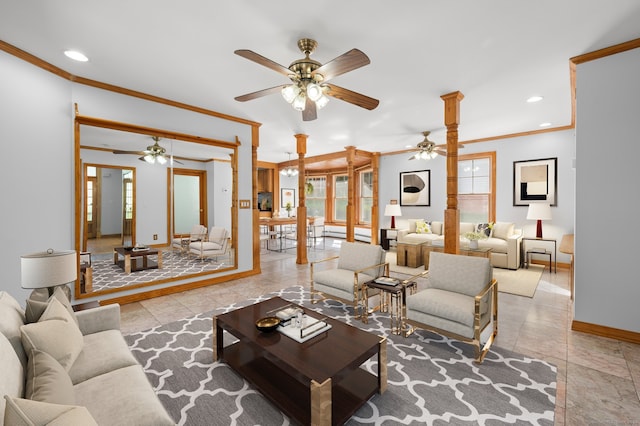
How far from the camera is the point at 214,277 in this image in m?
5.07

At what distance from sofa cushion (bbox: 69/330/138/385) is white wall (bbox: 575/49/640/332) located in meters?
4.33

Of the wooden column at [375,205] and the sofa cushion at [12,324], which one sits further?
the wooden column at [375,205]

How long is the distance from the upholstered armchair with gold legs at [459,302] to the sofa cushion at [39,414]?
105 inches

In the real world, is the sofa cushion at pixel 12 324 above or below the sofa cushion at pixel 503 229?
below

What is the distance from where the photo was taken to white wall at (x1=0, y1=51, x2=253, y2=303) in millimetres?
2926

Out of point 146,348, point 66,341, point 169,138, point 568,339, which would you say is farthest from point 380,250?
point 169,138

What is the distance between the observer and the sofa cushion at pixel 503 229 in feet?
20.6

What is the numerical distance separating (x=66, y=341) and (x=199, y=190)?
3583 millimetres

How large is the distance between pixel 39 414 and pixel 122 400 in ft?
2.03

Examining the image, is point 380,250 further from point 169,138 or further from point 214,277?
point 169,138

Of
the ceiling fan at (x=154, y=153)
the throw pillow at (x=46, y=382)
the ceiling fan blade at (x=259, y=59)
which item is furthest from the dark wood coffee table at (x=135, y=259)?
the ceiling fan blade at (x=259, y=59)

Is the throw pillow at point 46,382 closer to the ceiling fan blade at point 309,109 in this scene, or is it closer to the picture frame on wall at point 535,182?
the ceiling fan blade at point 309,109

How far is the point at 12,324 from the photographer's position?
1595 millimetres

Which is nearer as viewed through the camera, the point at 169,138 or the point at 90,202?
the point at 90,202
